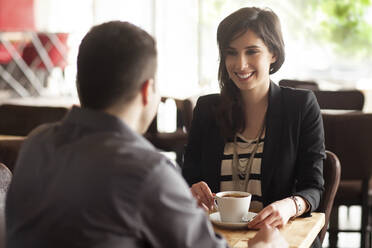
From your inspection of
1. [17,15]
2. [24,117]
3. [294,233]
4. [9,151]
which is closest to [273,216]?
[294,233]

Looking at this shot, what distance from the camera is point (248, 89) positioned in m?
2.27

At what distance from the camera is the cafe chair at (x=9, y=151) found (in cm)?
295

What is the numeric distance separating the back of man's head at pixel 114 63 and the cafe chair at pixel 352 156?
203 cm

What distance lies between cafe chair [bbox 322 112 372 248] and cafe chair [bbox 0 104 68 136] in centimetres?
142

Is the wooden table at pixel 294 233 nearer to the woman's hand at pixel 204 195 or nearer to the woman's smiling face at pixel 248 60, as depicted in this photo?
the woman's hand at pixel 204 195

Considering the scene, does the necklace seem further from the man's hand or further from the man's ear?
the man's ear

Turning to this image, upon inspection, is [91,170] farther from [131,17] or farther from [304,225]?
[131,17]

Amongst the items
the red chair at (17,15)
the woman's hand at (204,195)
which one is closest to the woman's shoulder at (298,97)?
the woman's hand at (204,195)

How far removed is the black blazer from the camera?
2090 millimetres

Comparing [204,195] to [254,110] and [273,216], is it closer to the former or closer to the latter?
[273,216]

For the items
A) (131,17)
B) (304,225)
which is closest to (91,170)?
(304,225)

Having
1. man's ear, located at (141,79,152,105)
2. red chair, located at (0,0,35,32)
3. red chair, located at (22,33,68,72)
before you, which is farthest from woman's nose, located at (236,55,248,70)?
red chair, located at (0,0,35,32)

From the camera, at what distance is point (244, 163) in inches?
85.8

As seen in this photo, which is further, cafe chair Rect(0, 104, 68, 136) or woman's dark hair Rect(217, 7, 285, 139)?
cafe chair Rect(0, 104, 68, 136)
